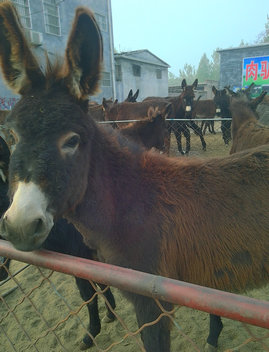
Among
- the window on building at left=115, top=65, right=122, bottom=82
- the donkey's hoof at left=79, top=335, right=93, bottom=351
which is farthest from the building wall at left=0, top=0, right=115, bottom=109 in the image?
the donkey's hoof at left=79, top=335, right=93, bottom=351

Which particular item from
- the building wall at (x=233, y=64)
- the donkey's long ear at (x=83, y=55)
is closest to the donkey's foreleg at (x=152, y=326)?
the donkey's long ear at (x=83, y=55)

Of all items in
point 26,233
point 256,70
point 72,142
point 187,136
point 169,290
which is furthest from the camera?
point 256,70

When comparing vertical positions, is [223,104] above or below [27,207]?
above

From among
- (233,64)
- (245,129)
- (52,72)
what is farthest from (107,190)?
(233,64)

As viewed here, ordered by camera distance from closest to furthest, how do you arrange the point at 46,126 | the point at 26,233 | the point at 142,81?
the point at 26,233, the point at 46,126, the point at 142,81

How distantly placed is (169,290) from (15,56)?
169cm

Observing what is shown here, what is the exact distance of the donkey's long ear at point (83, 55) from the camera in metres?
1.51

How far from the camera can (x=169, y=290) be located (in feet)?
2.65

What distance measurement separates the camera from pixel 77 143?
5.10 ft

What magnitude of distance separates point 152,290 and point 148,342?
1.24 metres

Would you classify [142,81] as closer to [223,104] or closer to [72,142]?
[223,104]

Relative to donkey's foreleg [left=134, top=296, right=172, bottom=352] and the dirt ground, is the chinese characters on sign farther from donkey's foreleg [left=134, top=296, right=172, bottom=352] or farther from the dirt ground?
donkey's foreleg [left=134, top=296, right=172, bottom=352]

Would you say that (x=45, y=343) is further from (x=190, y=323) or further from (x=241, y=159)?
(x=241, y=159)

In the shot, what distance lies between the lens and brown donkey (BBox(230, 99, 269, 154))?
421 centimetres
